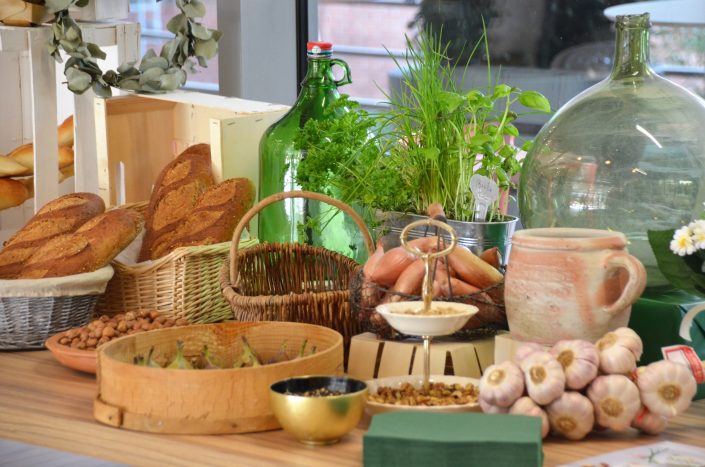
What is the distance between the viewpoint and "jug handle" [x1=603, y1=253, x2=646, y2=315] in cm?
114

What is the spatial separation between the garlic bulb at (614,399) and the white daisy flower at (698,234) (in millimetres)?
192

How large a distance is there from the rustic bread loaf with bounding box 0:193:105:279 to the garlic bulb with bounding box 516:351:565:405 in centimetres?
81

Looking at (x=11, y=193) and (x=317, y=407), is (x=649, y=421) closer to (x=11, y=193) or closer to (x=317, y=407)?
(x=317, y=407)

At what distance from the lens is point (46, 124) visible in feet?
6.50

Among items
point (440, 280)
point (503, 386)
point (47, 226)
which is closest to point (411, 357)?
point (440, 280)

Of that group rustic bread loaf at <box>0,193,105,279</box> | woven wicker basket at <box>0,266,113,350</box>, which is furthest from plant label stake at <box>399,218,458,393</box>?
rustic bread loaf at <box>0,193,105,279</box>

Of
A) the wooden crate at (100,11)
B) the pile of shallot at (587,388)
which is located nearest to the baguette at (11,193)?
the wooden crate at (100,11)

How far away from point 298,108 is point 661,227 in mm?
629

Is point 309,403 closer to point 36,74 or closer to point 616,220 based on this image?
point 616,220

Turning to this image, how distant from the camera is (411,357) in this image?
1287 millimetres

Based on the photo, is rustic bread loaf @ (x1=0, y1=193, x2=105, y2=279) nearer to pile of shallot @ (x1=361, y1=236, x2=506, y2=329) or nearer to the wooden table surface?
the wooden table surface

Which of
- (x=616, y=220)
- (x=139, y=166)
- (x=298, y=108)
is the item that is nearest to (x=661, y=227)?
(x=616, y=220)

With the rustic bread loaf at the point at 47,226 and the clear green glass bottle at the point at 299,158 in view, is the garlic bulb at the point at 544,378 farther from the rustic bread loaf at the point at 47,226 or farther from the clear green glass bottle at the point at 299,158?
the rustic bread loaf at the point at 47,226

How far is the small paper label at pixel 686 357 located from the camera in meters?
1.18
